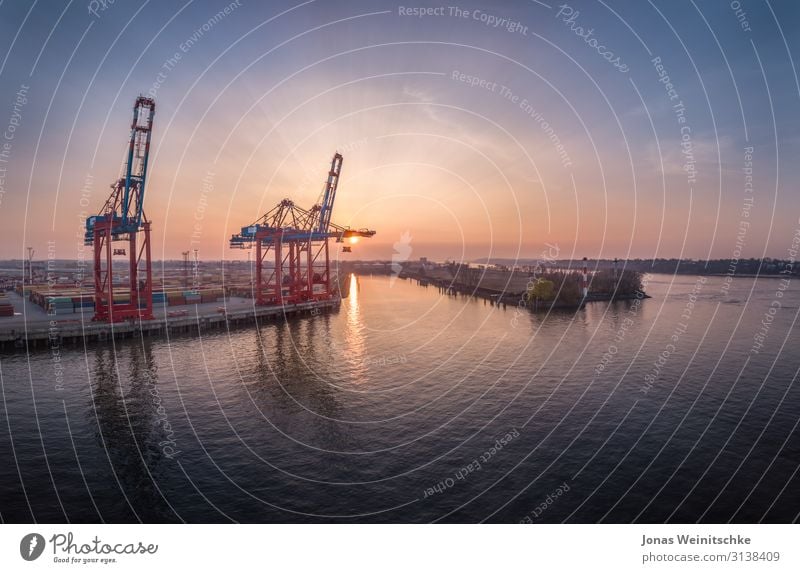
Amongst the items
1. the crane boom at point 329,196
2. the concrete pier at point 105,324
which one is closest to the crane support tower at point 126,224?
the concrete pier at point 105,324

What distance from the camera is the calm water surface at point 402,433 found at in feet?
44.1

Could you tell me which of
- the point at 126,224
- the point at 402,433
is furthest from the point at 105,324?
the point at 402,433

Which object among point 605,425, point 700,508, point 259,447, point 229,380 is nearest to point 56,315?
point 229,380

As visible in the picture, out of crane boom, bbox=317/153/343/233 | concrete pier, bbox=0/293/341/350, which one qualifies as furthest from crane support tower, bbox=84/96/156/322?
crane boom, bbox=317/153/343/233

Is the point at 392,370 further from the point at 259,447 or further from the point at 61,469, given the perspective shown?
the point at 61,469

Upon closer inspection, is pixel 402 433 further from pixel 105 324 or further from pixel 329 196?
pixel 329 196

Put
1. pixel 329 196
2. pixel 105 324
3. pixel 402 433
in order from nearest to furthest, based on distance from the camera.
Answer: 1. pixel 402 433
2. pixel 105 324
3. pixel 329 196

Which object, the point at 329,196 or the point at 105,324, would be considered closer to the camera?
the point at 105,324

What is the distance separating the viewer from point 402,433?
18953mm

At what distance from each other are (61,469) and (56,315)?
38562 millimetres

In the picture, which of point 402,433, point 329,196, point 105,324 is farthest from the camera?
point 329,196

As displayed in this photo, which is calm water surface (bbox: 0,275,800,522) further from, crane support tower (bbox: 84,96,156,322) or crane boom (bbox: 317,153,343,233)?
crane boom (bbox: 317,153,343,233)

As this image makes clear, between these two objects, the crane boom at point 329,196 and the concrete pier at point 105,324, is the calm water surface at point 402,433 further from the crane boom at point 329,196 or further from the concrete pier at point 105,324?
the crane boom at point 329,196

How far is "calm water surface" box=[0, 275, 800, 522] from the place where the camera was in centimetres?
1344
